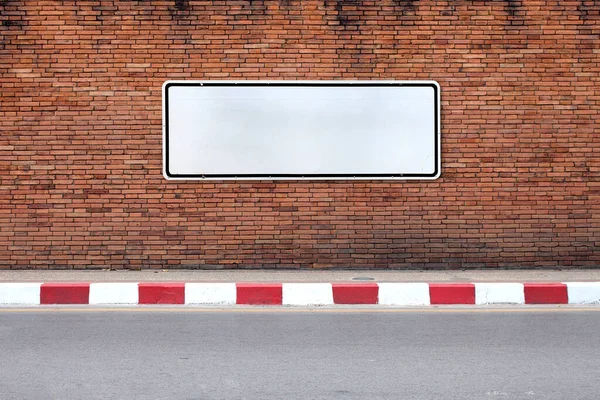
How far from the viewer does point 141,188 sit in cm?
1152

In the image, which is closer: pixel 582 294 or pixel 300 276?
pixel 582 294

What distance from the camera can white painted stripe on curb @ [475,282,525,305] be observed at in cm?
982

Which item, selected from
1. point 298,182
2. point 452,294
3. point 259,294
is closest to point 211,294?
point 259,294

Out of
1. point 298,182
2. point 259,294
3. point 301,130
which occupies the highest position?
point 301,130

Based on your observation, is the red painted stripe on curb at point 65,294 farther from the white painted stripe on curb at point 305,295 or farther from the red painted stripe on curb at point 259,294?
the white painted stripe on curb at point 305,295

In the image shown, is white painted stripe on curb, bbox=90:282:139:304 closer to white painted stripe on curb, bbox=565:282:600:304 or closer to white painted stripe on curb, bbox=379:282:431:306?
white painted stripe on curb, bbox=379:282:431:306

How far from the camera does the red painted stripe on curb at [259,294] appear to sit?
9758mm

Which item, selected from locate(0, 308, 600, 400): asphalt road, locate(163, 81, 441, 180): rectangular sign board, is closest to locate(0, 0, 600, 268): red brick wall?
locate(163, 81, 441, 180): rectangular sign board

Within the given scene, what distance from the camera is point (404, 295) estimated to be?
9.80 m

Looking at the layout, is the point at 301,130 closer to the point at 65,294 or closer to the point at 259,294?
the point at 259,294

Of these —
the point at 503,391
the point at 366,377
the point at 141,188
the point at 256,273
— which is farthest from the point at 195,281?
the point at 503,391

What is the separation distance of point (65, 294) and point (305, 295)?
8.44 feet

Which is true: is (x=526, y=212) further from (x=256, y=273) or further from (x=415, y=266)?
(x=256, y=273)

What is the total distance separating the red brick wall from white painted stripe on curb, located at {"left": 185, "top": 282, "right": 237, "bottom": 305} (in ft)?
5.84
